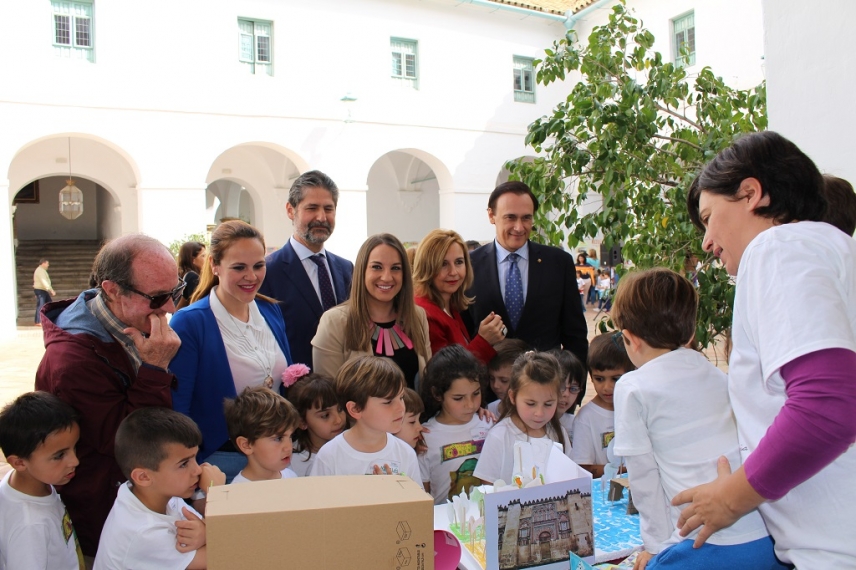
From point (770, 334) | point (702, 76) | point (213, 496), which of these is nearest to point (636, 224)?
point (702, 76)

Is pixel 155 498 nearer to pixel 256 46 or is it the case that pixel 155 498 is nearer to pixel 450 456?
pixel 450 456

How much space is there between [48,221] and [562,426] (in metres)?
24.9

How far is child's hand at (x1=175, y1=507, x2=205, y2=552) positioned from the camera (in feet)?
7.42

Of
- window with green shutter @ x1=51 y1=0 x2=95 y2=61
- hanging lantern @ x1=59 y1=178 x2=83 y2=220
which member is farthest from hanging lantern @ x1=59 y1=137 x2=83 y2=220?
window with green shutter @ x1=51 y1=0 x2=95 y2=61

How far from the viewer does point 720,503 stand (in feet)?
5.44

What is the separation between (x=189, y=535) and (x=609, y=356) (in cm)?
249

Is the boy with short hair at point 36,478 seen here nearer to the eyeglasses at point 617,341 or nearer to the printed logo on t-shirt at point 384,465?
the printed logo on t-shirt at point 384,465

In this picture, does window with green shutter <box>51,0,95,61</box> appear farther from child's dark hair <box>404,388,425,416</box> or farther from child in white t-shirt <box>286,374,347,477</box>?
child's dark hair <box>404,388,425,416</box>

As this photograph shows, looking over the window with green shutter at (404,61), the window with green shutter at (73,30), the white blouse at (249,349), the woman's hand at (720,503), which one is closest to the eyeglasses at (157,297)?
the white blouse at (249,349)

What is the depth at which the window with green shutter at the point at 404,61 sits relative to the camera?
17.9 m

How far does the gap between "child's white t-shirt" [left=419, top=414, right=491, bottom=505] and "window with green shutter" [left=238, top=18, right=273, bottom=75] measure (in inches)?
572

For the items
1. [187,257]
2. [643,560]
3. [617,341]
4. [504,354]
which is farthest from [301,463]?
[187,257]

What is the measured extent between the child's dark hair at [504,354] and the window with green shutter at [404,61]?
49.1 feet

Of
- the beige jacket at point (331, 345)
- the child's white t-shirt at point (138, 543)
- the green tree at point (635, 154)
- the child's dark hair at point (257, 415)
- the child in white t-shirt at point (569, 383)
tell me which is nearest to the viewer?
the child's white t-shirt at point (138, 543)
